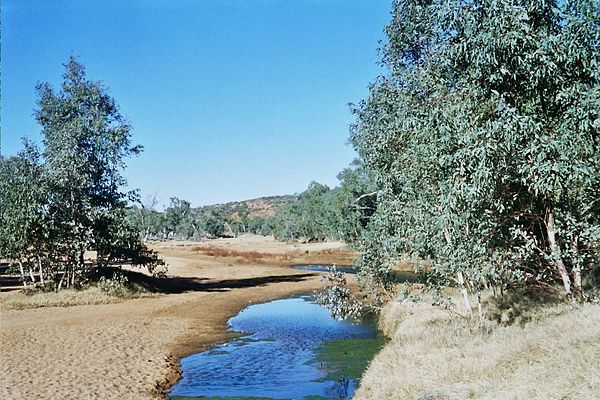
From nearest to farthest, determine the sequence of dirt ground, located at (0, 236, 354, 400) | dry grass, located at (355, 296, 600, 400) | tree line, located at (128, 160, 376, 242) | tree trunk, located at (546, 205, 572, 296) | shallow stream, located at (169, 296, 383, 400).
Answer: dry grass, located at (355, 296, 600, 400), tree trunk, located at (546, 205, 572, 296), dirt ground, located at (0, 236, 354, 400), shallow stream, located at (169, 296, 383, 400), tree line, located at (128, 160, 376, 242)

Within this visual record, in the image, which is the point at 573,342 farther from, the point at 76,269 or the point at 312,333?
the point at 76,269

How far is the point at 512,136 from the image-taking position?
12.4m

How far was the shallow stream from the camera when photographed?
1836 centimetres

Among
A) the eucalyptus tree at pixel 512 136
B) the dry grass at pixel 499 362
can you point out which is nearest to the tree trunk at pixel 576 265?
the eucalyptus tree at pixel 512 136

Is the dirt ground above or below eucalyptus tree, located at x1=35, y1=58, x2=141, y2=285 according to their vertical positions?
below

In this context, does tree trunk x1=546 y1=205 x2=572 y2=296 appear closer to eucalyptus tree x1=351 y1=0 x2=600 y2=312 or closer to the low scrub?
eucalyptus tree x1=351 y1=0 x2=600 y2=312

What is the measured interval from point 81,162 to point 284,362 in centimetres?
2208

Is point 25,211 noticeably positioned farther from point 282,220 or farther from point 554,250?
point 282,220

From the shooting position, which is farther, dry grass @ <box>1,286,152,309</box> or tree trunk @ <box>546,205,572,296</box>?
dry grass @ <box>1,286,152,309</box>

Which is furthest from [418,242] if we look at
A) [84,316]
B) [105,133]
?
[105,133]

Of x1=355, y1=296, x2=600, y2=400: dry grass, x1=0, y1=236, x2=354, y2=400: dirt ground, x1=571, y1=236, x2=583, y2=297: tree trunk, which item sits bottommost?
x1=0, y1=236, x2=354, y2=400: dirt ground

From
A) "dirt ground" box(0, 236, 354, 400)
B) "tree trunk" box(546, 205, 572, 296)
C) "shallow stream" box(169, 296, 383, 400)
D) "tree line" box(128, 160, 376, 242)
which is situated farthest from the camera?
"tree line" box(128, 160, 376, 242)

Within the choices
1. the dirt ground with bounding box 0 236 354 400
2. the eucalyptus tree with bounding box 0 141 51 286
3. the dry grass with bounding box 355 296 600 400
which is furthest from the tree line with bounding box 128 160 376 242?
the dry grass with bounding box 355 296 600 400

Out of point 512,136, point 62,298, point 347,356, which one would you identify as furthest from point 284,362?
point 62,298
